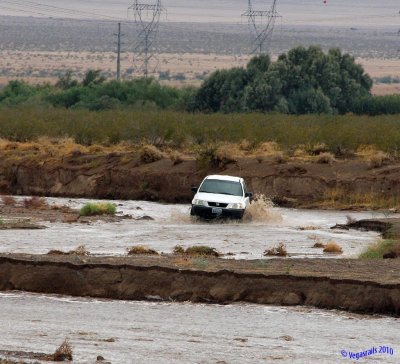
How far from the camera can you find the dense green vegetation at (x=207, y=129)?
5744 centimetres

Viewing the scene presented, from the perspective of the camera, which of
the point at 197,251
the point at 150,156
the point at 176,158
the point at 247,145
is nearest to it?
the point at 197,251

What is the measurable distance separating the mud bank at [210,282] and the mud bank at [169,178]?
70.5ft

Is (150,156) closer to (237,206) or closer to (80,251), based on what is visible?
(237,206)

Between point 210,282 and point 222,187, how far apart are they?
15908 millimetres

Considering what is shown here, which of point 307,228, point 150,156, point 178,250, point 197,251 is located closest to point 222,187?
point 307,228

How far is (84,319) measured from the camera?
22047 mm

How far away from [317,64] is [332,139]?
1020 inches

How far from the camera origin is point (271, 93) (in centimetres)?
8044

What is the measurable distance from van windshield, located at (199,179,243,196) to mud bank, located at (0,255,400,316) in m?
13.4

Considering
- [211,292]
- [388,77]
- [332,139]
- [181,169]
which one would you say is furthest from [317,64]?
[388,77]

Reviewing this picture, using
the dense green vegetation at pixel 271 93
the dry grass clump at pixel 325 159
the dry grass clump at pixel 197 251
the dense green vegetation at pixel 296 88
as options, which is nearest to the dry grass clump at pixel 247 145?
the dry grass clump at pixel 325 159

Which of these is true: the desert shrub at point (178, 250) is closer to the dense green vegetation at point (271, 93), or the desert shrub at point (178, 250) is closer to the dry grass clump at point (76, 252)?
the dry grass clump at point (76, 252)

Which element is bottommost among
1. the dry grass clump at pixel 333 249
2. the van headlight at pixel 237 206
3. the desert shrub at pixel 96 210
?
the desert shrub at pixel 96 210

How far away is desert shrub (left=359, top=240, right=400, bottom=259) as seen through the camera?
29297mm
